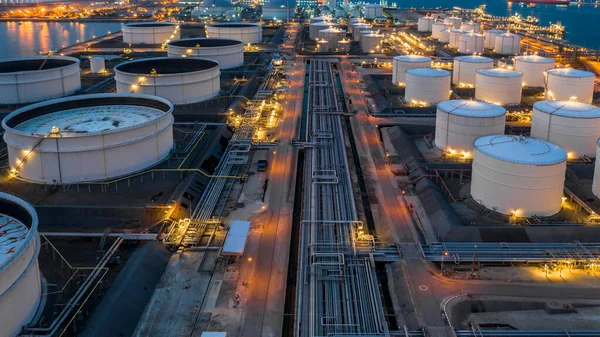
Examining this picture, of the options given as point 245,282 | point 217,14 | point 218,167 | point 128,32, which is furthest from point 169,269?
point 217,14

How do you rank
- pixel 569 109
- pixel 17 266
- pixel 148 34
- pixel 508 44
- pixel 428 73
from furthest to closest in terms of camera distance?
pixel 148 34 → pixel 508 44 → pixel 428 73 → pixel 569 109 → pixel 17 266

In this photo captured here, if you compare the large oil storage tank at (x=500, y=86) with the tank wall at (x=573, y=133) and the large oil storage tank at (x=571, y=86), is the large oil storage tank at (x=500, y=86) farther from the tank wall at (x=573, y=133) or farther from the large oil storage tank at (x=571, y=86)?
the tank wall at (x=573, y=133)

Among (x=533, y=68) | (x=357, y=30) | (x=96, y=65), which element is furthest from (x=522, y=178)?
(x=357, y=30)

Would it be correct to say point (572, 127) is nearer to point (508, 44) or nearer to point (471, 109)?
point (471, 109)

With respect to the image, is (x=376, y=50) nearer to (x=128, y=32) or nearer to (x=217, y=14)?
(x=128, y=32)

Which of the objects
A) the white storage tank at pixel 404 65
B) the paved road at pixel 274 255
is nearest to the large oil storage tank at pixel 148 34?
the white storage tank at pixel 404 65

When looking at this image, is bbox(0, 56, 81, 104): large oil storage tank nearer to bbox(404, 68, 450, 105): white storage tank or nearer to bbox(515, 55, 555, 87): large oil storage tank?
bbox(404, 68, 450, 105): white storage tank

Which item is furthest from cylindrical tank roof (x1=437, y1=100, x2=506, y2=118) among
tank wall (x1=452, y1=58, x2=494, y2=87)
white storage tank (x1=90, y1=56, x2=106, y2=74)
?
white storage tank (x1=90, y1=56, x2=106, y2=74)
